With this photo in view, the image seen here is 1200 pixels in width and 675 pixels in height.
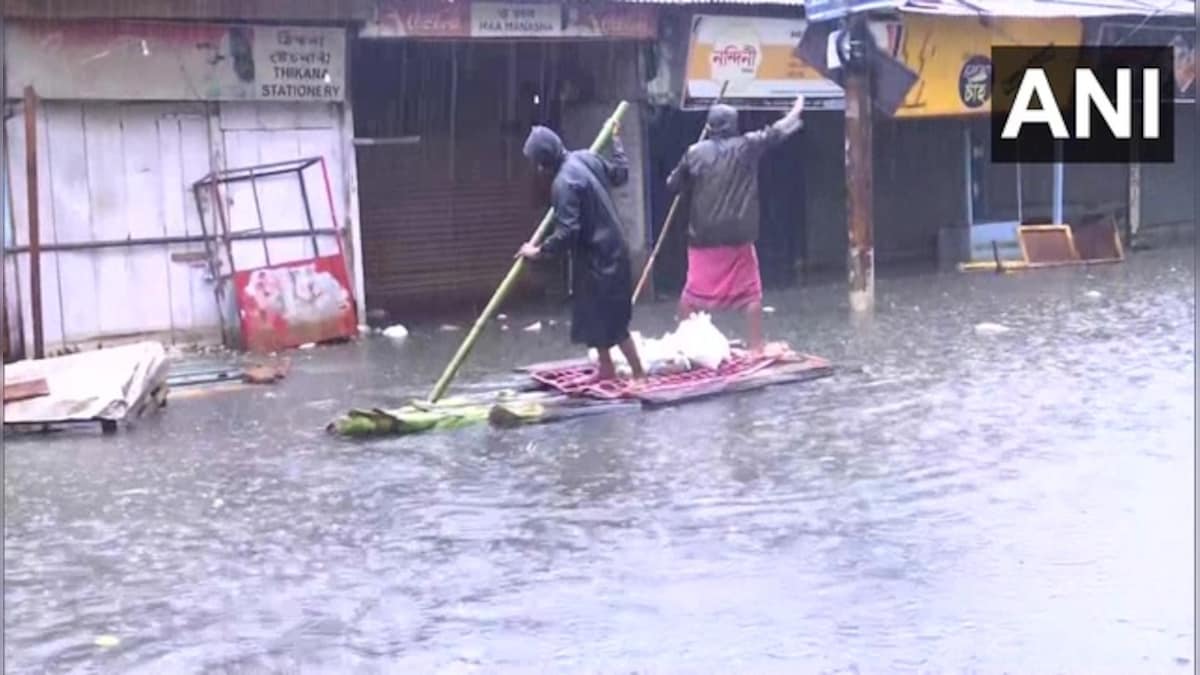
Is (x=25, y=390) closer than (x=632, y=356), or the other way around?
(x=25, y=390)

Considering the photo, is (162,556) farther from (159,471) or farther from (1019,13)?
(1019,13)

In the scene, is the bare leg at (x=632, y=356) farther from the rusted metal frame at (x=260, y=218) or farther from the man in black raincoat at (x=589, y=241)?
the rusted metal frame at (x=260, y=218)

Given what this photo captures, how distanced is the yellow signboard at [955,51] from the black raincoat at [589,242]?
7.59 meters

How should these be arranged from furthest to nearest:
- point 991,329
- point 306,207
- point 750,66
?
point 750,66 → point 306,207 → point 991,329

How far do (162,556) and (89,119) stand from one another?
22.9ft

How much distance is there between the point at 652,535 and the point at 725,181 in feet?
14.0

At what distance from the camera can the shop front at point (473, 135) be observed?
1498cm

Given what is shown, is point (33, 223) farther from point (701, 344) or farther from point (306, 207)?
point (701, 344)

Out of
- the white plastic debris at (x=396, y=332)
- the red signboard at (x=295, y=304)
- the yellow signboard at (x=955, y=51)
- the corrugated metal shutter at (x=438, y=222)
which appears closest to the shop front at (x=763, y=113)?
the yellow signboard at (x=955, y=51)

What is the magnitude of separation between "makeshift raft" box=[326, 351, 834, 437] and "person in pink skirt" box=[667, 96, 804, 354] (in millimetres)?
397

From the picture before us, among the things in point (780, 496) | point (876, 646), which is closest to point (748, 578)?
point (876, 646)

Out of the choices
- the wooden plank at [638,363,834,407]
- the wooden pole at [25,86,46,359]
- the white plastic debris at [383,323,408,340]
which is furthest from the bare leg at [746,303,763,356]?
the wooden pole at [25,86,46,359]

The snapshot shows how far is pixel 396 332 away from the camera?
13742 mm

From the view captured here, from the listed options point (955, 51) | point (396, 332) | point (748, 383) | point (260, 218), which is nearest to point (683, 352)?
point (748, 383)
